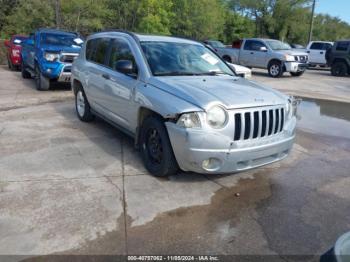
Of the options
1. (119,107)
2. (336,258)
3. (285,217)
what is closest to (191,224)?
(285,217)

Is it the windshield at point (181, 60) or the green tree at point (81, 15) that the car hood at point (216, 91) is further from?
the green tree at point (81, 15)

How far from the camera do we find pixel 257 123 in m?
4.03

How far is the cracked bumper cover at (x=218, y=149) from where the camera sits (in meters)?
3.82

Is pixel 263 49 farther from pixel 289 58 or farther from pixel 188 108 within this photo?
pixel 188 108

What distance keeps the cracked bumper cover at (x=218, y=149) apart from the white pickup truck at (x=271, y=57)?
1403cm

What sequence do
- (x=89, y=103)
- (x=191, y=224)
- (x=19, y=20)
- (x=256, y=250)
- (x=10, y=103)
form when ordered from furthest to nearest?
(x=19, y=20) → (x=10, y=103) → (x=89, y=103) → (x=191, y=224) → (x=256, y=250)

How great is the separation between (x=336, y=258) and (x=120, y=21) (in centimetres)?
3348

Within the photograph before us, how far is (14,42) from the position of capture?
16625 mm

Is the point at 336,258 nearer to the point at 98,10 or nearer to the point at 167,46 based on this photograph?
the point at 167,46

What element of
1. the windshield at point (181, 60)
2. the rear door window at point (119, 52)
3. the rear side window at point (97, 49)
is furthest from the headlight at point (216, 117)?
the rear side window at point (97, 49)

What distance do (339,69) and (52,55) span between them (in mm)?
15157

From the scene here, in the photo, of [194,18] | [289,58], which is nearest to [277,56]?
[289,58]

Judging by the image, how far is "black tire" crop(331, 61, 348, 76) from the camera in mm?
18978

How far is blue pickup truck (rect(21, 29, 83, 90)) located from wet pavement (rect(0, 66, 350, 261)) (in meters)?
5.14
